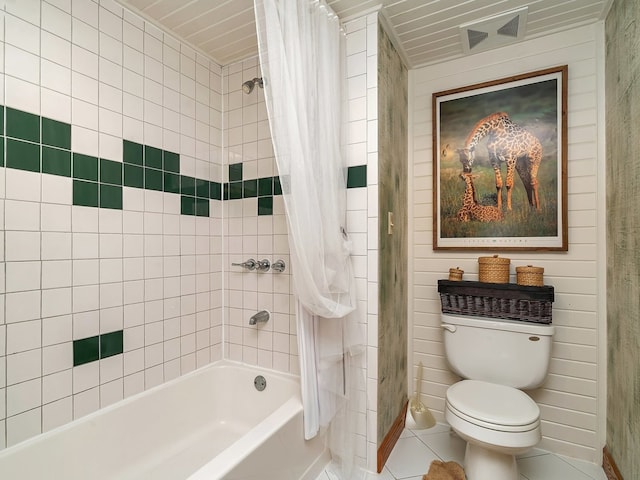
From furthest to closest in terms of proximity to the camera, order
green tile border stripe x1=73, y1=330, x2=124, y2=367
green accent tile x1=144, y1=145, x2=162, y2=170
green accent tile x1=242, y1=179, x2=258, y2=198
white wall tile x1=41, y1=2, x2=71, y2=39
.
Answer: green accent tile x1=242, y1=179, x2=258, y2=198 → green accent tile x1=144, y1=145, x2=162, y2=170 → green tile border stripe x1=73, y1=330, x2=124, y2=367 → white wall tile x1=41, y1=2, x2=71, y2=39

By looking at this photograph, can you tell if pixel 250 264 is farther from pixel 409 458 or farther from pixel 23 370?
pixel 409 458

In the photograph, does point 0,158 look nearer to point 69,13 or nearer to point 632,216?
point 69,13

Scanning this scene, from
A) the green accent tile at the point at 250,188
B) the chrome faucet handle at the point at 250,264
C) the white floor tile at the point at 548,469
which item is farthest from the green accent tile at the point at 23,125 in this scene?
the white floor tile at the point at 548,469

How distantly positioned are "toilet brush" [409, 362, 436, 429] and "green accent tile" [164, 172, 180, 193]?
6.12ft

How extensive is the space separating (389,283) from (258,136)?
118 centimetres

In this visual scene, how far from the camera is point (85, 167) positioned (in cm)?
137

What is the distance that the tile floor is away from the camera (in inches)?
61.1

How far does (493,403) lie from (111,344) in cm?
179

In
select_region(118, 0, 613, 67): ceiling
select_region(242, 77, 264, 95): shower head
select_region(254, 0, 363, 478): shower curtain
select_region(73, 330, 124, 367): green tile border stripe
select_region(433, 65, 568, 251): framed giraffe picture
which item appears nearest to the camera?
select_region(254, 0, 363, 478): shower curtain

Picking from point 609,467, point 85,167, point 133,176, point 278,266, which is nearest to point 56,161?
point 85,167

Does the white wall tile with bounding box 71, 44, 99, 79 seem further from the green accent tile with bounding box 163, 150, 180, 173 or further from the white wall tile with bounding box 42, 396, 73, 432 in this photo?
the white wall tile with bounding box 42, 396, 73, 432

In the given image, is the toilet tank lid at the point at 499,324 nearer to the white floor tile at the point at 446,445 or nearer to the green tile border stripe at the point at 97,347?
the white floor tile at the point at 446,445

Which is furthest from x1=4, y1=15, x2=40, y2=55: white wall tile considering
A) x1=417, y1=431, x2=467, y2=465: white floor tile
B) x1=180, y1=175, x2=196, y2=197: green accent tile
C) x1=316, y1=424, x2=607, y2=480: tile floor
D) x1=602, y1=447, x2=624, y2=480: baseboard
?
x1=602, y1=447, x2=624, y2=480: baseboard

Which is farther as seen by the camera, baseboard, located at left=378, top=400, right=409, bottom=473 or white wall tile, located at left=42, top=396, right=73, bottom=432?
baseboard, located at left=378, top=400, right=409, bottom=473
